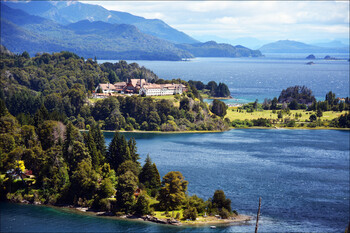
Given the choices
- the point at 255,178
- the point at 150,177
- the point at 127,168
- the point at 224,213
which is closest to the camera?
the point at 224,213

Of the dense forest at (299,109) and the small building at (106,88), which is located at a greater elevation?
the small building at (106,88)

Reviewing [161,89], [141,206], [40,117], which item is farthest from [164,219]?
[161,89]

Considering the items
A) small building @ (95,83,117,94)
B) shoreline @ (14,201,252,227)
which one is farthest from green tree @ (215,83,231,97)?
shoreline @ (14,201,252,227)

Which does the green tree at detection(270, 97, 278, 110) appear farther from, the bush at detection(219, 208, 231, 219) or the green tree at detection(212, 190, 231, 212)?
the bush at detection(219, 208, 231, 219)

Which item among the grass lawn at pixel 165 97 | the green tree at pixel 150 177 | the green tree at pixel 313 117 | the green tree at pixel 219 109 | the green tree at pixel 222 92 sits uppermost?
the green tree at pixel 222 92

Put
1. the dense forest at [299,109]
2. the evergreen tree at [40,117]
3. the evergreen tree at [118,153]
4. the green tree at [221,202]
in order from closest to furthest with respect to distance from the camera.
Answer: the green tree at [221,202]
the evergreen tree at [118,153]
the evergreen tree at [40,117]
the dense forest at [299,109]

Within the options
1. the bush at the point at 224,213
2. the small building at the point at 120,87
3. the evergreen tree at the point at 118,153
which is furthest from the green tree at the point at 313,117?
the bush at the point at 224,213

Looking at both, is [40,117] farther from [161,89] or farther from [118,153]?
[161,89]

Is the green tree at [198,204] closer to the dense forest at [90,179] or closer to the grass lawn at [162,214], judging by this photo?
the dense forest at [90,179]
